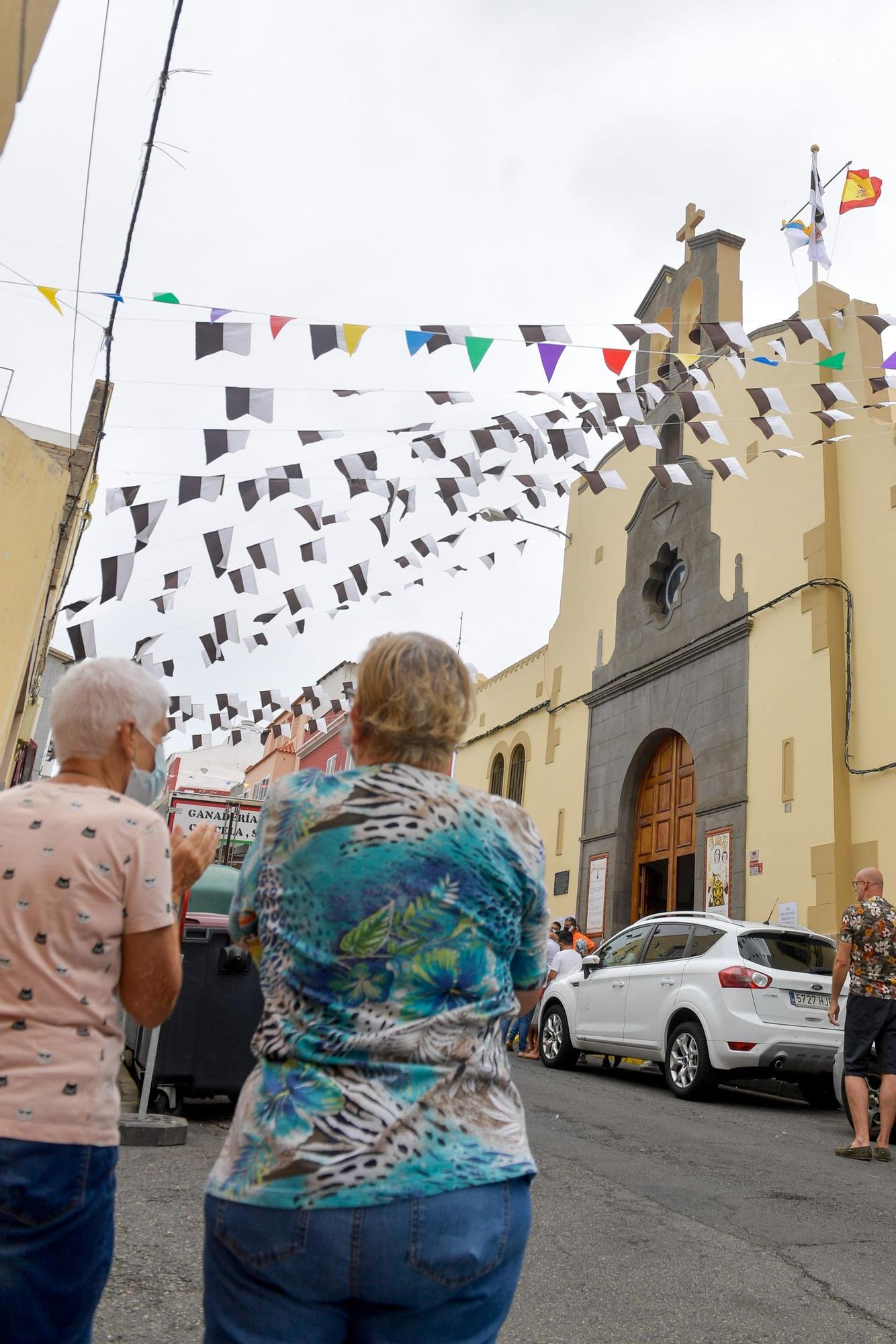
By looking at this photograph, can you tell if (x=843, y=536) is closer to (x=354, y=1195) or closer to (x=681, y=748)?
(x=681, y=748)

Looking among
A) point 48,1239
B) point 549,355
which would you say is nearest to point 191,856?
point 48,1239

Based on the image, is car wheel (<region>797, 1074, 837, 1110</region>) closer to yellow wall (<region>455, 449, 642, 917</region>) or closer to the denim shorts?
the denim shorts

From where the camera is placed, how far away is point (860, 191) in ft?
50.2

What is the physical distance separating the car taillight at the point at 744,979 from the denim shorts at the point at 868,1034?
6.20 ft

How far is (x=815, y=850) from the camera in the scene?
13766 millimetres

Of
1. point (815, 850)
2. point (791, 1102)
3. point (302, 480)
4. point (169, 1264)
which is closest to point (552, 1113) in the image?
point (791, 1102)

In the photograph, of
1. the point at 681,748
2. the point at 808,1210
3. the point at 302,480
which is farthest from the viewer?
the point at 681,748

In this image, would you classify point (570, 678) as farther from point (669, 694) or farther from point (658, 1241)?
point (658, 1241)

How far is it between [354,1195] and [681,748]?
16.8 meters

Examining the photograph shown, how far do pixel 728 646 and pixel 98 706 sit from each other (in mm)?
15119

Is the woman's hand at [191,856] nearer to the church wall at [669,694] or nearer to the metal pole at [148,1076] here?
the metal pole at [148,1076]

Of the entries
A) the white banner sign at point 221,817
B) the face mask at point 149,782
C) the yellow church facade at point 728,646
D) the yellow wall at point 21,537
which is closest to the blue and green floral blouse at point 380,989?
the face mask at point 149,782

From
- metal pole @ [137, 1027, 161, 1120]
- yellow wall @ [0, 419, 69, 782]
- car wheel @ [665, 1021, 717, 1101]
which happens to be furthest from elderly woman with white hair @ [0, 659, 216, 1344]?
yellow wall @ [0, 419, 69, 782]

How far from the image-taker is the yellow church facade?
45.3ft
